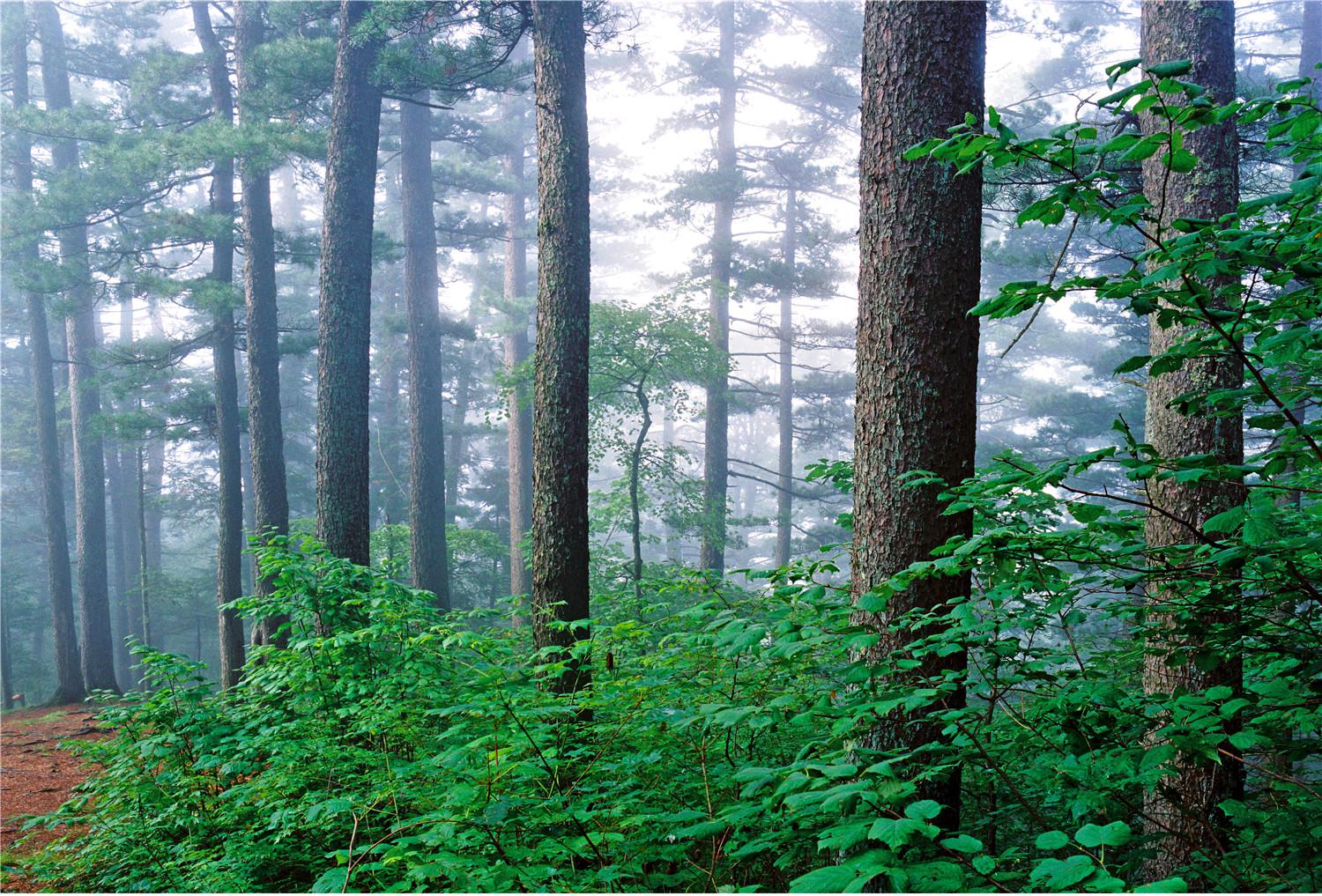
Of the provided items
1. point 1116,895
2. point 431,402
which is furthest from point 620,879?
point 431,402

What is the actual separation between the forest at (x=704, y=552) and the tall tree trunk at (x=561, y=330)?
0.10 ft

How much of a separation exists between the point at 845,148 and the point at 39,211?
1860 cm

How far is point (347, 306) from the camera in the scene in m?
8.34

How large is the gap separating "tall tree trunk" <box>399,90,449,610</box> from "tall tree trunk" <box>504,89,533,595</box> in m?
1.49

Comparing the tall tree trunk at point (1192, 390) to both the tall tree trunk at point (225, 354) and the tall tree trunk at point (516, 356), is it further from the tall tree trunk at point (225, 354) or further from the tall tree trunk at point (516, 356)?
the tall tree trunk at point (225, 354)

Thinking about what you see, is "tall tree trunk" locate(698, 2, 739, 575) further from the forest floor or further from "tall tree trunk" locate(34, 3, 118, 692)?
"tall tree trunk" locate(34, 3, 118, 692)

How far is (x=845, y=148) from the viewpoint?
21062 millimetres

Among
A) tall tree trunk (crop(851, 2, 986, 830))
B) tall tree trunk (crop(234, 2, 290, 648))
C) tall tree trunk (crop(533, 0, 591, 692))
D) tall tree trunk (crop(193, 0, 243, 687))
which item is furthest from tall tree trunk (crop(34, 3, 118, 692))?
tall tree trunk (crop(851, 2, 986, 830))

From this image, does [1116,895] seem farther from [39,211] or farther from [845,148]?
[845,148]

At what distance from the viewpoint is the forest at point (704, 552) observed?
2053mm

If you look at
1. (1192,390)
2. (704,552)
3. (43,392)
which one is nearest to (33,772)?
(704,552)

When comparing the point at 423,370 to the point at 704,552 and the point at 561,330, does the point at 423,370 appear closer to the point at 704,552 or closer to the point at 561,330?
the point at 704,552

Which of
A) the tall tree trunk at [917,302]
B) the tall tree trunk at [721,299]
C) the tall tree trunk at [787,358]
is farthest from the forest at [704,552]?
the tall tree trunk at [787,358]

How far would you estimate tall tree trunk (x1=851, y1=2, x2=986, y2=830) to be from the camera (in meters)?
2.68
